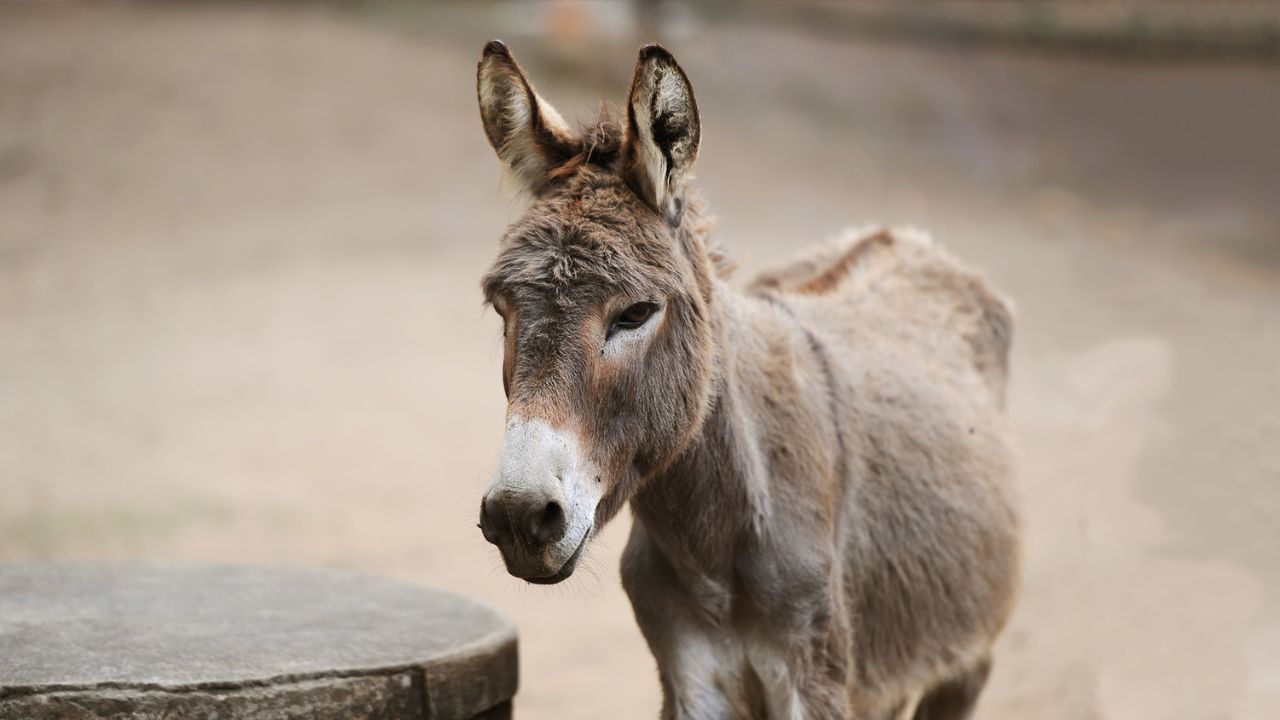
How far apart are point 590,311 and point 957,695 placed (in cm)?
237

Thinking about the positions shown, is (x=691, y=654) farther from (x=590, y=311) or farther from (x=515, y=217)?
(x=515, y=217)

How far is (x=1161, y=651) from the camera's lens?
6016mm

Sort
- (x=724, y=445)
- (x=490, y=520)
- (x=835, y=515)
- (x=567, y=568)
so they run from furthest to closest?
(x=835, y=515) → (x=724, y=445) → (x=567, y=568) → (x=490, y=520)

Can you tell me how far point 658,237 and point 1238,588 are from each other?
14.5 feet

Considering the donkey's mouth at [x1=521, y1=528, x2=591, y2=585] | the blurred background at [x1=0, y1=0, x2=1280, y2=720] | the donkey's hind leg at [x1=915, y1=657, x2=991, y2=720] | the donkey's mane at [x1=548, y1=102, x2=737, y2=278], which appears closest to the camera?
the donkey's mouth at [x1=521, y1=528, x2=591, y2=585]

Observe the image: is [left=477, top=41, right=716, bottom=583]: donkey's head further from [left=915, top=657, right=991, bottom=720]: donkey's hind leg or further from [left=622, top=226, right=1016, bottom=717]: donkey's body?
[left=915, top=657, right=991, bottom=720]: donkey's hind leg

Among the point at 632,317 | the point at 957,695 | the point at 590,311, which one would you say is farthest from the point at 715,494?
the point at 957,695

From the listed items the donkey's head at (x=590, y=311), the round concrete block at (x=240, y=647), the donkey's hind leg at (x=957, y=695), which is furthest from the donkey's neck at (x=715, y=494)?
the donkey's hind leg at (x=957, y=695)

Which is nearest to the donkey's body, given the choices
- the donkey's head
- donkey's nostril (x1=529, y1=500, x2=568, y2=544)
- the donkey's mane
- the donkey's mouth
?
the donkey's head

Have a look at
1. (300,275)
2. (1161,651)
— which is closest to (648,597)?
(1161,651)

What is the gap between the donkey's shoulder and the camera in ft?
14.9

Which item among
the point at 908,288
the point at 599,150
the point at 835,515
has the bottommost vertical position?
the point at 835,515

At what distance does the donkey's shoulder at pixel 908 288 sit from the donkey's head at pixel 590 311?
141 centimetres

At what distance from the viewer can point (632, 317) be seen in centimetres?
288
